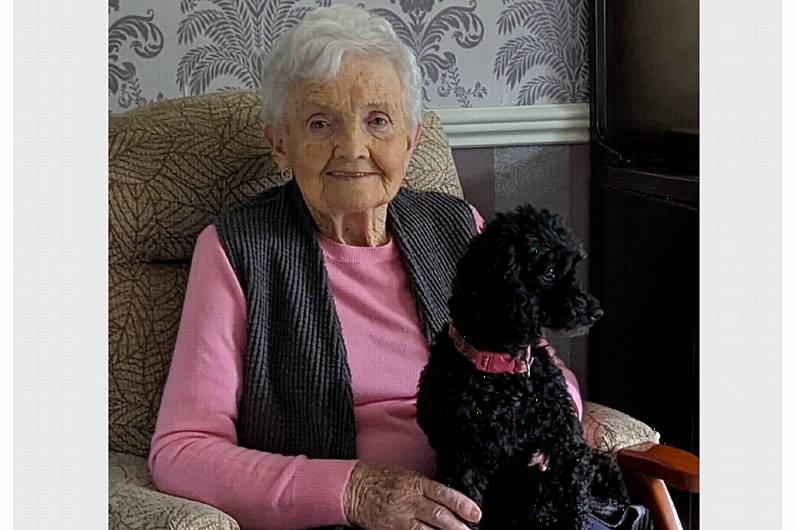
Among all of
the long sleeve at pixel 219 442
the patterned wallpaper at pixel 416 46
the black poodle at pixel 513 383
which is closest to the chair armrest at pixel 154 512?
the long sleeve at pixel 219 442

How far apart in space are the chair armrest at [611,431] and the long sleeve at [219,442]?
0.42 metres

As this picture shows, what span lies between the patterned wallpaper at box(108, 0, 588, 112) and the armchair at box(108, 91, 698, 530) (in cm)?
23

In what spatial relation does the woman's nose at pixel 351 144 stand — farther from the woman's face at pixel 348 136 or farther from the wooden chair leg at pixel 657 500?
the wooden chair leg at pixel 657 500

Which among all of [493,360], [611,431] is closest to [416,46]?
[611,431]

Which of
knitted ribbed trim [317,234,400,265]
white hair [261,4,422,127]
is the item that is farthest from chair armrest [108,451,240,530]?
white hair [261,4,422,127]

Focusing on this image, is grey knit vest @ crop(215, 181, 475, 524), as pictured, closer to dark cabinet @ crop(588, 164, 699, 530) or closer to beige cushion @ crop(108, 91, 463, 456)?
beige cushion @ crop(108, 91, 463, 456)

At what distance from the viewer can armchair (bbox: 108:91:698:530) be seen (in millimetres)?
1587

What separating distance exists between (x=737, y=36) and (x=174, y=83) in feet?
3.91

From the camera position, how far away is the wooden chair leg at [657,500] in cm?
145

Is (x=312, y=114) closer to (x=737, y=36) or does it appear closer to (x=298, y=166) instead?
(x=298, y=166)

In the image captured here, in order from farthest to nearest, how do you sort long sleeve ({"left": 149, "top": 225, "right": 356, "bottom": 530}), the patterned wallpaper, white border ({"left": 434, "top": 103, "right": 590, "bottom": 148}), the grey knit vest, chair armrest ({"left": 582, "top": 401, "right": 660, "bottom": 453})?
white border ({"left": 434, "top": 103, "right": 590, "bottom": 148}) → the patterned wallpaper → chair armrest ({"left": 582, "top": 401, "right": 660, "bottom": 453}) → the grey knit vest → long sleeve ({"left": 149, "top": 225, "right": 356, "bottom": 530})

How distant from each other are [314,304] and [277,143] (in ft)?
0.83

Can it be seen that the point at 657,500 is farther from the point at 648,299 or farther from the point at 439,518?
the point at 648,299

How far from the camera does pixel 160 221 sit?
5.29 feet
